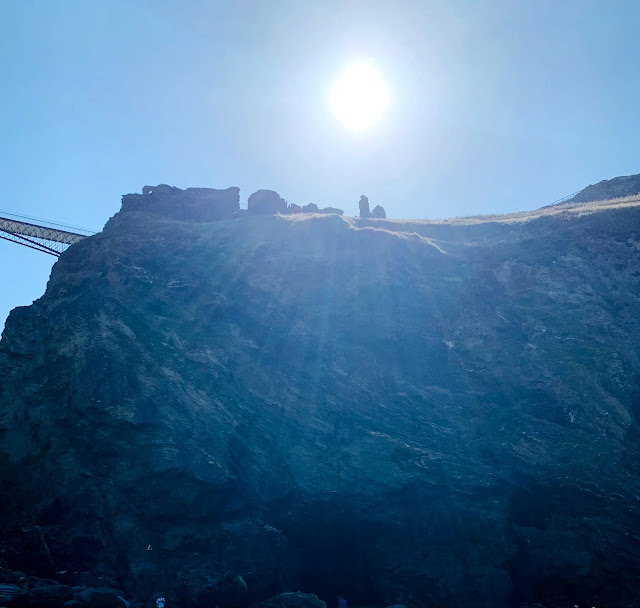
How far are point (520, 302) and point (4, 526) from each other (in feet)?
99.4

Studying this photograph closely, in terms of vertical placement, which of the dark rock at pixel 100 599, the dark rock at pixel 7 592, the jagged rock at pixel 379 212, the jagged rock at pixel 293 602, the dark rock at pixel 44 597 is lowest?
the jagged rock at pixel 293 602

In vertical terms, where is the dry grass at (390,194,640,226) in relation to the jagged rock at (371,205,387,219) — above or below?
below

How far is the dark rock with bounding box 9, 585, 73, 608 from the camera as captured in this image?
24.1 m

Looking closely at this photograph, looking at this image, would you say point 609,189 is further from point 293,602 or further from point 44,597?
Answer: point 44,597

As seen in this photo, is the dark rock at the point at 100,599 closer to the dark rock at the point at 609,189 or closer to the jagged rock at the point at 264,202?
the jagged rock at the point at 264,202

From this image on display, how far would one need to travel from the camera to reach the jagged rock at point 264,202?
45.3 meters

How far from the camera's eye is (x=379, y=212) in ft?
177

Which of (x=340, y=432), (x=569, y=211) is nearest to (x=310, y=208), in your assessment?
(x=569, y=211)

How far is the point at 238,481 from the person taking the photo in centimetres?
3020

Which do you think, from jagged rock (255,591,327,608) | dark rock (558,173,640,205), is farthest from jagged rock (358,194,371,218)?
jagged rock (255,591,327,608)

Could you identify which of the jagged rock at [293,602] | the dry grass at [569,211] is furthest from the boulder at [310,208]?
the jagged rock at [293,602]

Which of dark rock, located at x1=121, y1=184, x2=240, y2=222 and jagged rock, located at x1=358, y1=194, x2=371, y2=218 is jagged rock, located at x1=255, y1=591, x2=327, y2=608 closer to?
dark rock, located at x1=121, y1=184, x2=240, y2=222

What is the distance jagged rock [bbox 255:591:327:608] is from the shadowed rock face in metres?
3.45

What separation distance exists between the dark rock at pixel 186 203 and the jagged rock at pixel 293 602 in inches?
1071
